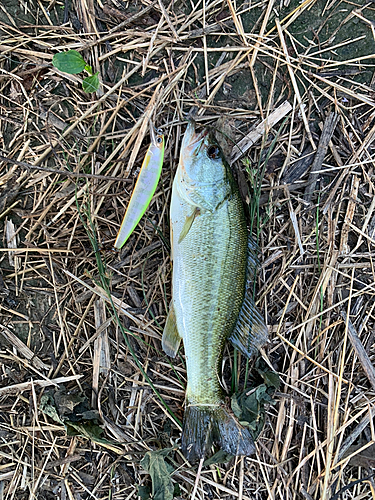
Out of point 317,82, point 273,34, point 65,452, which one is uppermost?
point 273,34

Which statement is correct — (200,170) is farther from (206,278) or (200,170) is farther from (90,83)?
(90,83)

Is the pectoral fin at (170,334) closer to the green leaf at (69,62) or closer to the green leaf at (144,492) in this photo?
the green leaf at (144,492)

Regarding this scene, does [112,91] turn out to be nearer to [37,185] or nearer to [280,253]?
[37,185]

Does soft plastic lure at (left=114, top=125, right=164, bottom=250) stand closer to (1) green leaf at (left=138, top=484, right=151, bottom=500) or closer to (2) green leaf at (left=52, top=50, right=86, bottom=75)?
(2) green leaf at (left=52, top=50, right=86, bottom=75)

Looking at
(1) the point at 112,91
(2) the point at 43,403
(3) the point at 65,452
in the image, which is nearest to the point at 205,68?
(1) the point at 112,91

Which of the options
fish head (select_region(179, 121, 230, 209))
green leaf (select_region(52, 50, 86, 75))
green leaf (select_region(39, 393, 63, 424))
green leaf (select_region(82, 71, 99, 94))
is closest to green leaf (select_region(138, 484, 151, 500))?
green leaf (select_region(39, 393, 63, 424))
